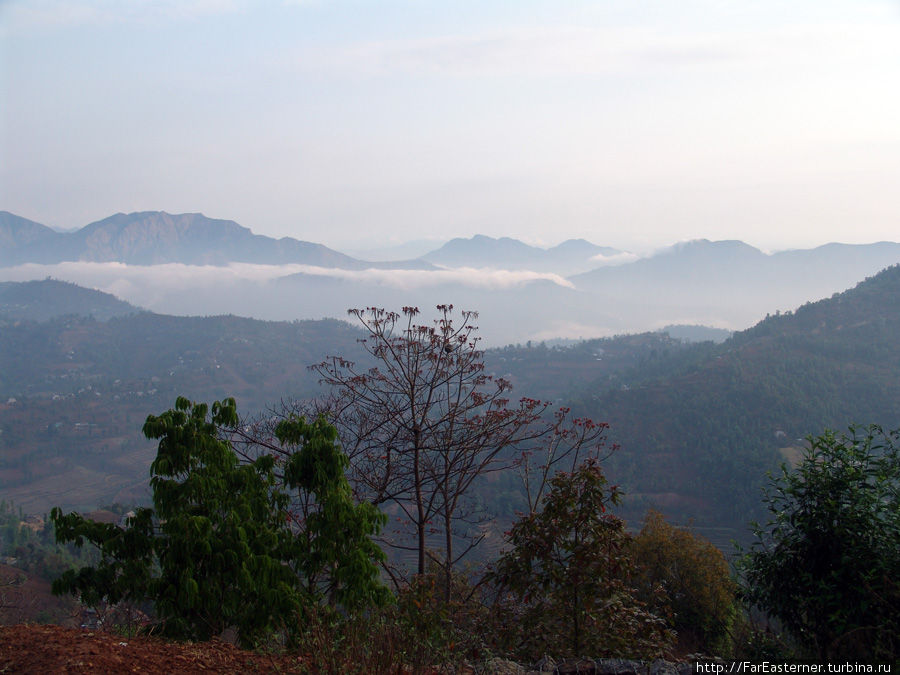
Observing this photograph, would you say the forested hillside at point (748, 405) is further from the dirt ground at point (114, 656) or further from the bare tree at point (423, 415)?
the dirt ground at point (114, 656)

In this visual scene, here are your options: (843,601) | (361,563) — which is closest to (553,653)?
(361,563)

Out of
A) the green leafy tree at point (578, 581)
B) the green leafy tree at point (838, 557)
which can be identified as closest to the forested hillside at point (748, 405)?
the green leafy tree at point (838, 557)

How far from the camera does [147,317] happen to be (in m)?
186

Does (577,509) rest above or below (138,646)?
above

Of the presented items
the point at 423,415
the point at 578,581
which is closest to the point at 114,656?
the point at 578,581

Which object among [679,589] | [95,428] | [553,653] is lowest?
[95,428]

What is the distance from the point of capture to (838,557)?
476 cm

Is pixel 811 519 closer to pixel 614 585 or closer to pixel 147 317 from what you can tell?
pixel 614 585

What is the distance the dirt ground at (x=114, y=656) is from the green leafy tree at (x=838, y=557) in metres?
3.89

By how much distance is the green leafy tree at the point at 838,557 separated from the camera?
4324 millimetres

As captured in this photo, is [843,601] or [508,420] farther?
[508,420]

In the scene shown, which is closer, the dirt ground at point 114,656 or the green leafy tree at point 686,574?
the dirt ground at point 114,656

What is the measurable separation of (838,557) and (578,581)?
2013 millimetres

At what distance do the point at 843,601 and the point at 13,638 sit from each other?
598 cm
